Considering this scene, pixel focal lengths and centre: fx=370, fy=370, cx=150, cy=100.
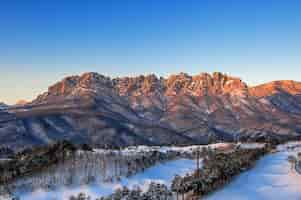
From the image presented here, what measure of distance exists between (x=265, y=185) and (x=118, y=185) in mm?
51874

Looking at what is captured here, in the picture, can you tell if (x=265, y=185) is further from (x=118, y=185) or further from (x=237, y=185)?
(x=118, y=185)

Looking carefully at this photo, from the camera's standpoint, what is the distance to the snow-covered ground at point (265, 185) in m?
114

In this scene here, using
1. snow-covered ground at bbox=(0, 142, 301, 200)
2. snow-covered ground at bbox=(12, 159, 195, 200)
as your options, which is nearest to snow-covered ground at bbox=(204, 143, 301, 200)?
snow-covered ground at bbox=(0, 142, 301, 200)

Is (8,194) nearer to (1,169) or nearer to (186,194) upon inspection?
(1,169)

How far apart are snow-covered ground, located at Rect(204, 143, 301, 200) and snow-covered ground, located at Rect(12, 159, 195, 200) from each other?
85.1ft

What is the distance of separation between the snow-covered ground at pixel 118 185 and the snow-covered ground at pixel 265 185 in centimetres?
2594

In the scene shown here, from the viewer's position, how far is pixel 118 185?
441ft

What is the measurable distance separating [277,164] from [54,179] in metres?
A: 97.6

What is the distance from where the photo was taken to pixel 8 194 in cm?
12331

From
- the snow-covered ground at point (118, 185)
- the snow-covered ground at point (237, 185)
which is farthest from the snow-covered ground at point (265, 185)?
the snow-covered ground at point (118, 185)

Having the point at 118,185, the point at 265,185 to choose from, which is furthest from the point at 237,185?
the point at 118,185

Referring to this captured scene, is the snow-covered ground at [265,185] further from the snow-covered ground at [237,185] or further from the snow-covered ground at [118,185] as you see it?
the snow-covered ground at [118,185]

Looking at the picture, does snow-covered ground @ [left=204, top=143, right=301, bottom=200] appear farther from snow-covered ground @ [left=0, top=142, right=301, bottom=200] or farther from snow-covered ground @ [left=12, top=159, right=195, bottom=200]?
snow-covered ground @ [left=12, top=159, right=195, bottom=200]

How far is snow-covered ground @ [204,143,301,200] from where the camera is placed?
114000mm
